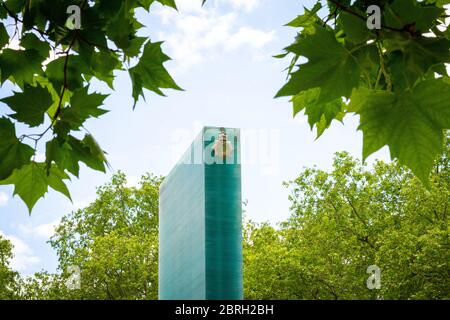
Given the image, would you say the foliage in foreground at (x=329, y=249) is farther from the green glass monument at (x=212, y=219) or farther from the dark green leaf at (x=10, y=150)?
the dark green leaf at (x=10, y=150)

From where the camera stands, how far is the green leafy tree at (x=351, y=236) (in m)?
16.5

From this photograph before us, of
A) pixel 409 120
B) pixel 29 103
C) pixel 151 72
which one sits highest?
pixel 151 72

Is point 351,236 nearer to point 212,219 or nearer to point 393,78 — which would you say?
point 212,219

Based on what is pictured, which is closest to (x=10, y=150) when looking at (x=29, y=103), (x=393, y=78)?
(x=29, y=103)

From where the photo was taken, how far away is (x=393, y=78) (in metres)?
0.95

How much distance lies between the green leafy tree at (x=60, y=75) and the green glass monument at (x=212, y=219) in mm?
11000

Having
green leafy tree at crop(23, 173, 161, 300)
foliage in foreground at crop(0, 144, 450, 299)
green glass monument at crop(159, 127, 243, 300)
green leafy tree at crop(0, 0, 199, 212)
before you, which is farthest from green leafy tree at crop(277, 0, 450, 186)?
green leafy tree at crop(23, 173, 161, 300)

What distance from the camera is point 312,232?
1909 centimetres

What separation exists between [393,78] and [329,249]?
1840cm

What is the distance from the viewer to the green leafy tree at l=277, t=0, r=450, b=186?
2.89 ft

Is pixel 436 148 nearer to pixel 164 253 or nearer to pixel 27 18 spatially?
pixel 27 18

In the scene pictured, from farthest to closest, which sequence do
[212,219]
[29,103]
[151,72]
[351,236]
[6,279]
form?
[6,279], [351,236], [212,219], [151,72], [29,103]

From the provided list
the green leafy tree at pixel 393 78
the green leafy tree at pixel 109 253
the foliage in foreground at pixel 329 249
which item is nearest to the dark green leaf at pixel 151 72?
the green leafy tree at pixel 393 78
